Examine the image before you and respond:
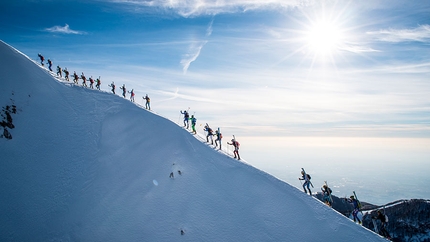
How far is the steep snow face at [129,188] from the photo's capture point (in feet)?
48.4

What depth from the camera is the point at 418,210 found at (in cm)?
2828

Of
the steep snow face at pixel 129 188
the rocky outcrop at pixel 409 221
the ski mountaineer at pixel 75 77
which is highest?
the ski mountaineer at pixel 75 77

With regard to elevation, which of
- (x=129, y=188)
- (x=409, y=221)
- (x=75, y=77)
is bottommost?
(x=409, y=221)

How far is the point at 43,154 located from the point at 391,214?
4430 cm

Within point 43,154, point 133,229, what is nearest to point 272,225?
point 133,229

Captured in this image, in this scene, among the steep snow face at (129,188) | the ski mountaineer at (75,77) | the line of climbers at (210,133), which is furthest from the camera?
the ski mountaineer at (75,77)

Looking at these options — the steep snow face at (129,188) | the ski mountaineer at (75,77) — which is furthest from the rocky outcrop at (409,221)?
the ski mountaineer at (75,77)

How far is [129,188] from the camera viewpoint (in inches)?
687

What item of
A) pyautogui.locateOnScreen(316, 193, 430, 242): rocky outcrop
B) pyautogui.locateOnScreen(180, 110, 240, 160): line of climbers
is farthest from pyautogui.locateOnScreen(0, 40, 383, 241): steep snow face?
pyautogui.locateOnScreen(316, 193, 430, 242): rocky outcrop

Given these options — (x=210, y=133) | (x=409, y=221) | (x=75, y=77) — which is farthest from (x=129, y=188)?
(x=409, y=221)

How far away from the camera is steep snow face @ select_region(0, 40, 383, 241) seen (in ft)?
48.4

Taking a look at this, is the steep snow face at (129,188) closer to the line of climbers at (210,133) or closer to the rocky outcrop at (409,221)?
the line of climbers at (210,133)

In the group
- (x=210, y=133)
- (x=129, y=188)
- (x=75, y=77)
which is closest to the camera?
(x=129, y=188)

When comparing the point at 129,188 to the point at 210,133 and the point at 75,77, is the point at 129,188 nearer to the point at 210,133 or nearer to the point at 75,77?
the point at 210,133
